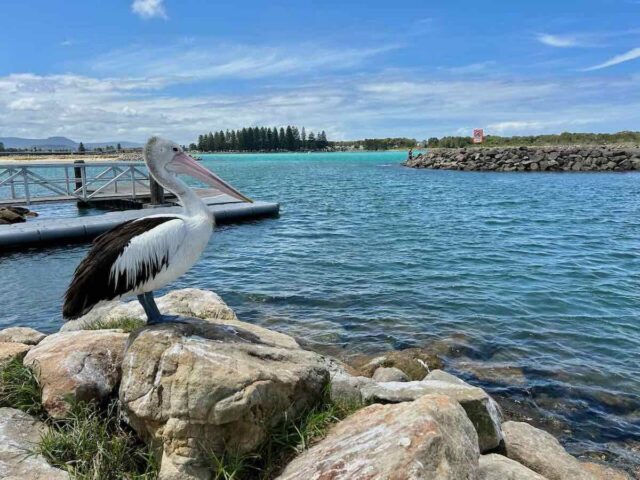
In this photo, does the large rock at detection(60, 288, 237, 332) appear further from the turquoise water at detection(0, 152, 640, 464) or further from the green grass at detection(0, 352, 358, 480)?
the green grass at detection(0, 352, 358, 480)

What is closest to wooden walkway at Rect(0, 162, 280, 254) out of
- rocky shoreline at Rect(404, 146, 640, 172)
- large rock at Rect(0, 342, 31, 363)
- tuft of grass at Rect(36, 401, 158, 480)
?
large rock at Rect(0, 342, 31, 363)

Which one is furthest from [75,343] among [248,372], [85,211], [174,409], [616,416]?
[85,211]

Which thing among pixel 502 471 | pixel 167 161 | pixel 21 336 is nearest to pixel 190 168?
pixel 167 161

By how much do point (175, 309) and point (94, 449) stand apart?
2.96m

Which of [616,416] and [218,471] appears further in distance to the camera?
[616,416]

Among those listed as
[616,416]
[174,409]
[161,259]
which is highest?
[161,259]

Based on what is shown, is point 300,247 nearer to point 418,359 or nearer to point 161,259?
point 418,359

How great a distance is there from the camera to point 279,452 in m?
3.54

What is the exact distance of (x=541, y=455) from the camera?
462 cm

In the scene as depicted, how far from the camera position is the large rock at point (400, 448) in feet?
9.39

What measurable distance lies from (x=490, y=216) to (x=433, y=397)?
20332 millimetres

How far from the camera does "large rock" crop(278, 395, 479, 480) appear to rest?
2.86m

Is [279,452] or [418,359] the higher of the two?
[279,452]

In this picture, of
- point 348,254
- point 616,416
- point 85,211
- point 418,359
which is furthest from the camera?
point 85,211
